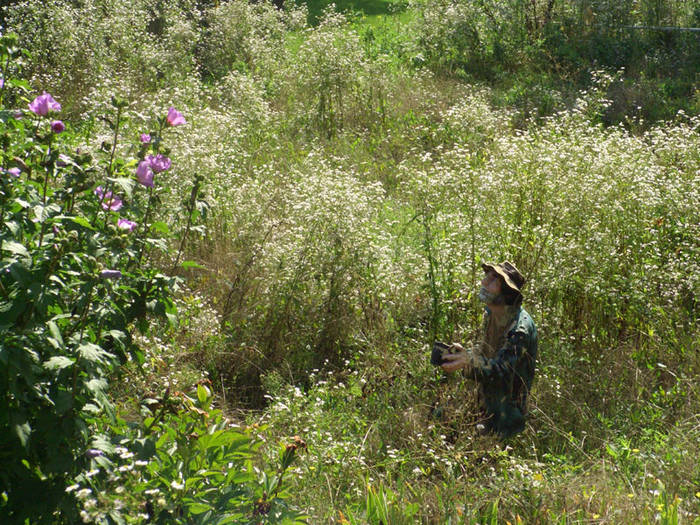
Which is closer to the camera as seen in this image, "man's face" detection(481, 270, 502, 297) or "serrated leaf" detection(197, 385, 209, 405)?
"serrated leaf" detection(197, 385, 209, 405)

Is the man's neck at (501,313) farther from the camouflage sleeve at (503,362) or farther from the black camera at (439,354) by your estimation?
the black camera at (439,354)

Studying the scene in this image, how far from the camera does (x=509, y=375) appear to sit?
4.46 m

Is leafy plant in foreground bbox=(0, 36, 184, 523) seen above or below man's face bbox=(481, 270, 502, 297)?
above

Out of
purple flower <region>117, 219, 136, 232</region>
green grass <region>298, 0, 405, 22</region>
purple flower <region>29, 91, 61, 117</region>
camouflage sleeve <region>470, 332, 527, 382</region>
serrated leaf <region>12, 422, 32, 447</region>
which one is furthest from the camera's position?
green grass <region>298, 0, 405, 22</region>

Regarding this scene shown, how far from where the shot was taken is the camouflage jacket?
4449 mm

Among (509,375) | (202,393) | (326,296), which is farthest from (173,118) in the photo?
(326,296)

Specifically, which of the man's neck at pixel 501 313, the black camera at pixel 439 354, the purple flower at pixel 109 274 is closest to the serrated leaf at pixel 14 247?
the purple flower at pixel 109 274

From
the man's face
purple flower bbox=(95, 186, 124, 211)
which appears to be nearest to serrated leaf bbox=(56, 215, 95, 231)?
purple flower bbox=(95, 186, 124, 211)

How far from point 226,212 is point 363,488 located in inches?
165

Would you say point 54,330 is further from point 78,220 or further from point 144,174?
point 144,174

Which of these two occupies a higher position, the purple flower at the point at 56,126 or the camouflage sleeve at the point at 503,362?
the purple flower at the point at 56,126

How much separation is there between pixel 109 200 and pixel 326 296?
3.11 meters

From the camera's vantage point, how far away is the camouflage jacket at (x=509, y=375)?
445cm

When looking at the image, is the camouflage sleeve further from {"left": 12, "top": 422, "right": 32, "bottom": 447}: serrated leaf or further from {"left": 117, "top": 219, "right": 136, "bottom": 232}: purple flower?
{"left": 12, "top": 422, "right": 32, "bottom": 447}: serrated leaf
